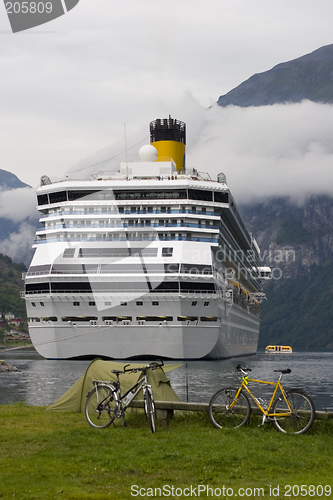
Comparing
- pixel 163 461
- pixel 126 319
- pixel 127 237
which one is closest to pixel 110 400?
pixel 163 461

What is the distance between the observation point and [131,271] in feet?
171

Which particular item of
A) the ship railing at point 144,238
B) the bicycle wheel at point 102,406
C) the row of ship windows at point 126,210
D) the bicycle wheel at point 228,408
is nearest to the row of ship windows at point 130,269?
the ship railing at point 144,238

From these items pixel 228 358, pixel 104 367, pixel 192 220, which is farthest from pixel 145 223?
pixel 104 367

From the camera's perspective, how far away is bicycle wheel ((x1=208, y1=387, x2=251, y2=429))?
41.5 ft

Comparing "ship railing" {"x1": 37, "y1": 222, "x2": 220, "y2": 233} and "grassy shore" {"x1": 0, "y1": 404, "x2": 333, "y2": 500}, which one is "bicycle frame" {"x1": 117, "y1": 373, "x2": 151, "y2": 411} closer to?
"grassy shore" {"x1": 0, "y1": 404, "x2": 333, "y2": 500}

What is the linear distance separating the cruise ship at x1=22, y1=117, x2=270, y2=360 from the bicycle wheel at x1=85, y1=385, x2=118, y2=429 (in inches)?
1469

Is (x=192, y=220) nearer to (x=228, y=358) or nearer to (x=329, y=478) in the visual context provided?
(x=228, y=358)

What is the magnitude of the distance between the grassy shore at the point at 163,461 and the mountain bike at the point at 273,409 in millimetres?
233

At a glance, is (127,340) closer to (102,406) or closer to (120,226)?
(120,226)

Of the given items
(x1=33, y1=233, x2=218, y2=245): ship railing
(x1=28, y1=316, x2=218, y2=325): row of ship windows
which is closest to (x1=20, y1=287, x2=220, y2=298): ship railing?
(x1=28, y1=316, x2=218, y2=325): row of ship windows

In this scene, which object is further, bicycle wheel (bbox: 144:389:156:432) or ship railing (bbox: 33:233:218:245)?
ship railing (bbox: 33:233:218:245)

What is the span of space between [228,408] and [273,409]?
2.93ft

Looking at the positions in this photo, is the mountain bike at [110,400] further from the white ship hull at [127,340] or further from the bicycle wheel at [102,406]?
the white ship hull at [127,340]

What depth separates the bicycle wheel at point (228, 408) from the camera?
12641 mm
